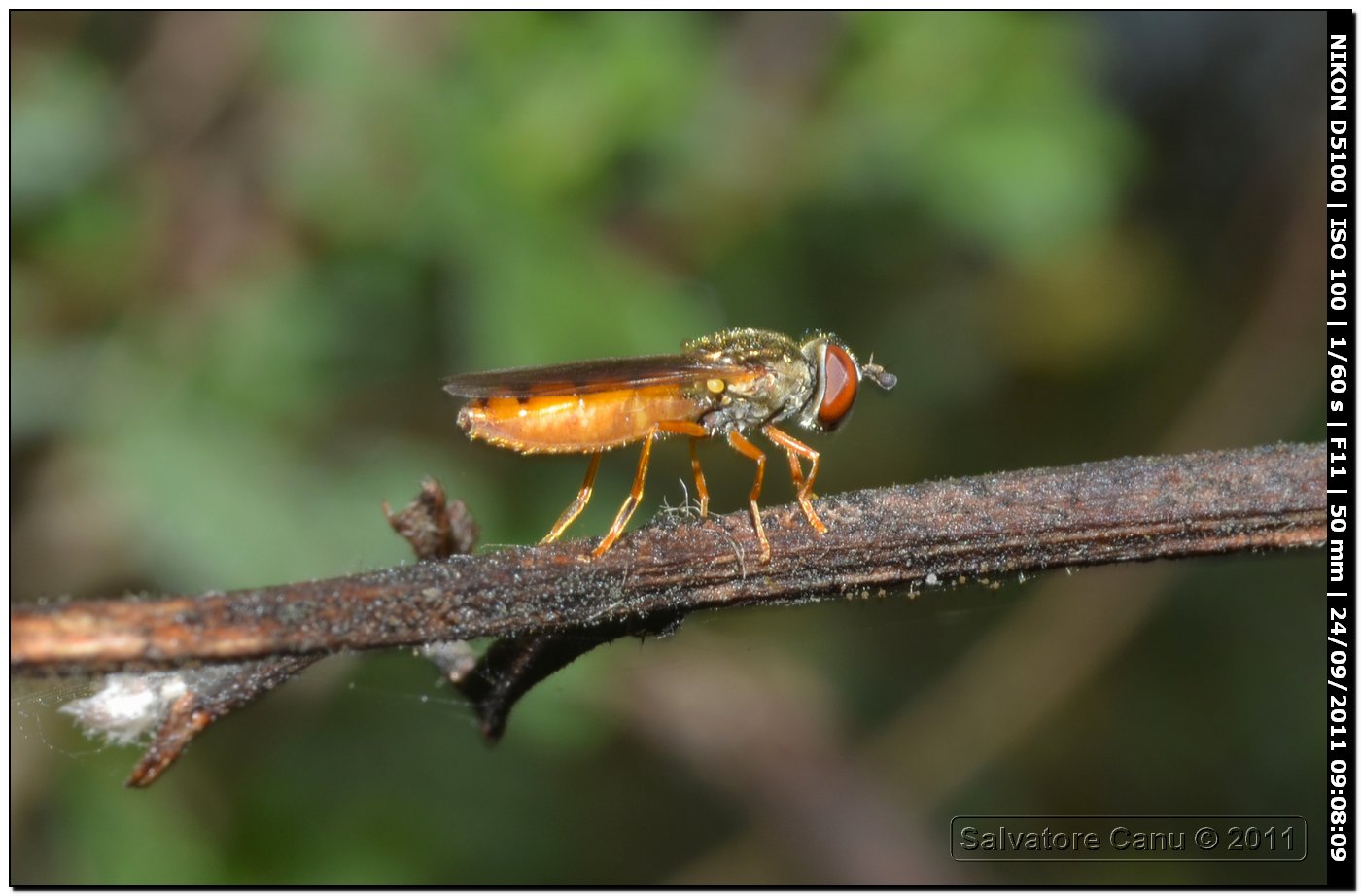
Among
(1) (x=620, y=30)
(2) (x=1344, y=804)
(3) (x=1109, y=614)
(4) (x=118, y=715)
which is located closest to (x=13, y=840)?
(4) (x=118, y=715)

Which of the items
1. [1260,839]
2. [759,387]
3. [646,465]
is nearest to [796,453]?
[759,387]

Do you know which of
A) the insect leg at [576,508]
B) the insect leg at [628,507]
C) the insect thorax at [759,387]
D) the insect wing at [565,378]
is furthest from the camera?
the insect thorax at [759,387]

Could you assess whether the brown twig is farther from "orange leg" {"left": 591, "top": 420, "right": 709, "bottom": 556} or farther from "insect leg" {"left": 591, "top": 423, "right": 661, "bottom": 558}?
"orange leg" {"left": 591, "top": 420, "right": 709, "bottom": 556}

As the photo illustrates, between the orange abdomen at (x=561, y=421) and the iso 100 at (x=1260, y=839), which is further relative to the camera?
the iso 100 at (x=1260, y=839)

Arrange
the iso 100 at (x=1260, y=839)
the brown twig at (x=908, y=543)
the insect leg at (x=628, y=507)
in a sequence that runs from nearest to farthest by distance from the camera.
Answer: the brown twig at (x=908, y=543), the insect leg at (x=628, y=507), the iso 100 at (x=1260, y=839)

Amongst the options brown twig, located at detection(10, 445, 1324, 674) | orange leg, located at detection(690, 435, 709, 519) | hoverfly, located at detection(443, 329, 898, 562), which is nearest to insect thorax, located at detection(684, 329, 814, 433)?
hoverfly, located at detection(443, 329, 898, 562)

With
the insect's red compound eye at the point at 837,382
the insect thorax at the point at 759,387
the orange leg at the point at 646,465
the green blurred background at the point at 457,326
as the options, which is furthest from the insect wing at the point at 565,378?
the green blurred background at the point at 457,326

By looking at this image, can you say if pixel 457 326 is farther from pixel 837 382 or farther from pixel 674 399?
pixel 837 382

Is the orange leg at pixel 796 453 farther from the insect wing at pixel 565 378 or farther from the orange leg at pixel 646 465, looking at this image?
the insect wing at pixel 565 378
